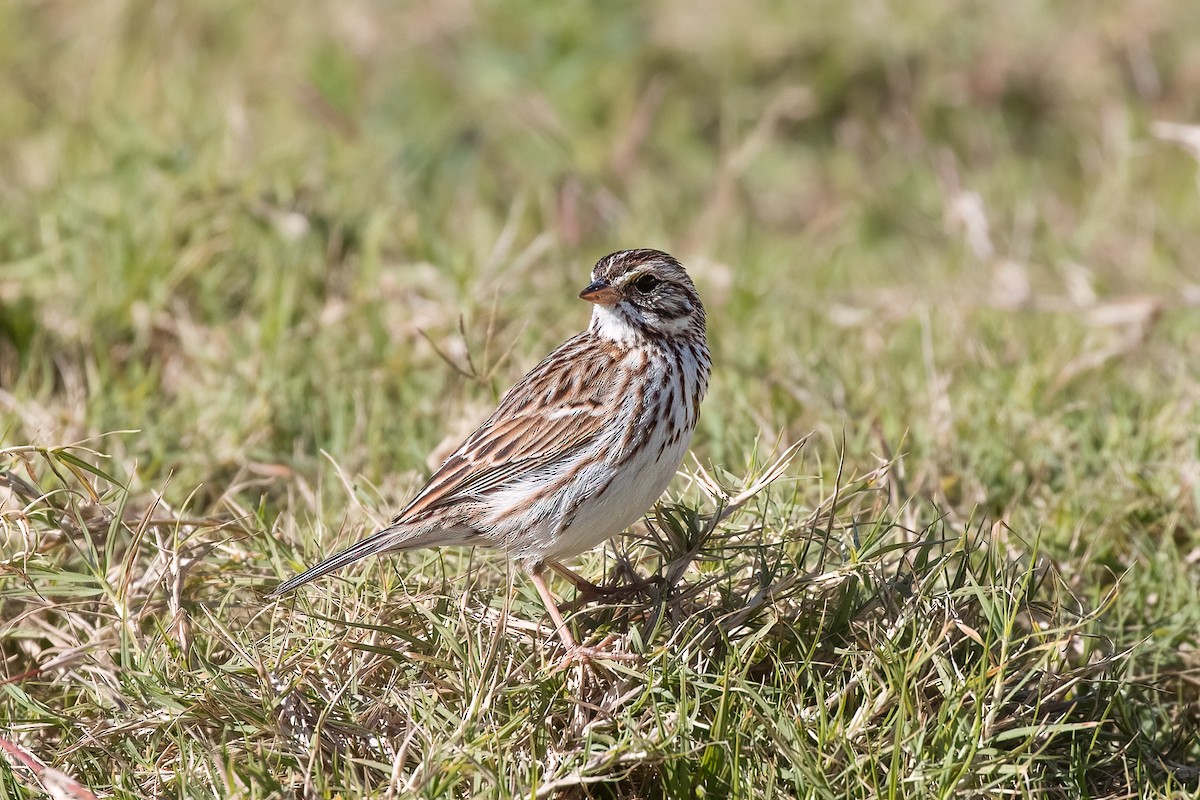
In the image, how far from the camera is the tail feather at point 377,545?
3.94m

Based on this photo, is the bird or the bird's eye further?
the bird's eye

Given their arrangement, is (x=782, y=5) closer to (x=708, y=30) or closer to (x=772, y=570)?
(x=708, y=30)

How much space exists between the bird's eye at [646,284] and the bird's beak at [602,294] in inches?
3.2

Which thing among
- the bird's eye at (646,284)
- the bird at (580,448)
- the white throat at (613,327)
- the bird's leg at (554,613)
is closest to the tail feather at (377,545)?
the bird at (580,448)

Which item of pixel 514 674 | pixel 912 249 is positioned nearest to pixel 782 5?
pixel 912 249

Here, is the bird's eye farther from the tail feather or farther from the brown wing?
the tail feather

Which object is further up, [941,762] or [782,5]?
[782,5]

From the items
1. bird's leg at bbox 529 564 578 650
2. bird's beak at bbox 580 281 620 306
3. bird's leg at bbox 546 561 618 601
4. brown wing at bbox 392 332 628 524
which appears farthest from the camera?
bird's beak at bbox 580 281 620 306

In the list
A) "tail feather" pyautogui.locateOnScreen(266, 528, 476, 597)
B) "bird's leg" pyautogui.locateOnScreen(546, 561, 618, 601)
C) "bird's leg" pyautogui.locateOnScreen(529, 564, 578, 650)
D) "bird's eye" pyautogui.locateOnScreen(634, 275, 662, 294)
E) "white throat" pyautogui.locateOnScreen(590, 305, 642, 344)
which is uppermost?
"bird's eye" pyautogui.locateOnScreen(634, 275, 662, 294)

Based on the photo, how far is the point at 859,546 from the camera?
4.17 metres

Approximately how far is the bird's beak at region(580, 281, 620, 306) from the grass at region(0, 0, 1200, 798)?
39 cm

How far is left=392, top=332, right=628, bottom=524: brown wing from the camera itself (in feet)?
14.0

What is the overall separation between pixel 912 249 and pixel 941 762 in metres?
4.81

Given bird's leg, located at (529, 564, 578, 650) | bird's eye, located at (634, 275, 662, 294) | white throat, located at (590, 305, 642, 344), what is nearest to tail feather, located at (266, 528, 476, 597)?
bird's leg, located at (529, 564, 578, 650)
